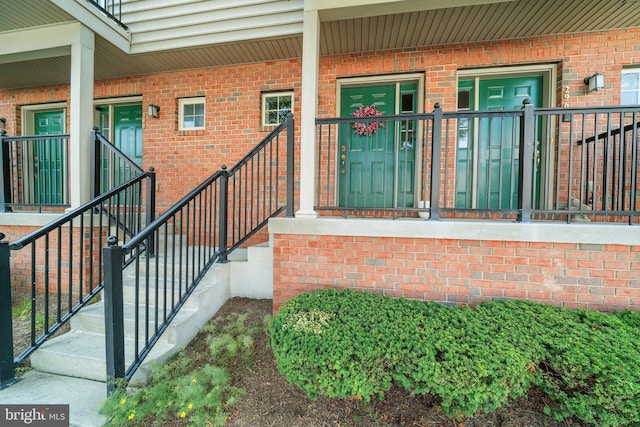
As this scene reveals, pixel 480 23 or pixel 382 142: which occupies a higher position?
pixel 480 23

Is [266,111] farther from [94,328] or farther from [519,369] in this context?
→ [519,369]

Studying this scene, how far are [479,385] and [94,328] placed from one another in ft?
10.8

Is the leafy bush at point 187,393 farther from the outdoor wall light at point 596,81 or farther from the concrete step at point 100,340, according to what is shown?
the outdoor wall light at point 596,81

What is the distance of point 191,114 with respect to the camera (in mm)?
5125

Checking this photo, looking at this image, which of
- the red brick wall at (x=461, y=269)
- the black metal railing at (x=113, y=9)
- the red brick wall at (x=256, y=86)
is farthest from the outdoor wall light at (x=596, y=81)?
the black metal railing at (x=113, y=9)

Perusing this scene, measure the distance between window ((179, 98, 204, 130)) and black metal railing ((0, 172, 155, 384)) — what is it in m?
1.81

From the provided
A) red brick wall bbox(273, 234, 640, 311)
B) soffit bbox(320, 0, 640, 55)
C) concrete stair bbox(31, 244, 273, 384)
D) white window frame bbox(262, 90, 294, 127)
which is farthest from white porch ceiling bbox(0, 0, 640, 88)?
concrete stair bbox(31, 244, 273, 384)

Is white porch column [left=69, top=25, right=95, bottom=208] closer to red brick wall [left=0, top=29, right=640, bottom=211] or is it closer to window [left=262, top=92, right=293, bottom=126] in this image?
red brick wall [left=0, top=29, right=640, bottom=211]

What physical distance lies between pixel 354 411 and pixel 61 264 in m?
3.50

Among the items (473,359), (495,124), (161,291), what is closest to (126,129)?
(161,291)

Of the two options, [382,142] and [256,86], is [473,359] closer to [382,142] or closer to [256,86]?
[382,142]

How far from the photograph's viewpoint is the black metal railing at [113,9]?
402 centimetres

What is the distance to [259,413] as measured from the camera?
2053 mm

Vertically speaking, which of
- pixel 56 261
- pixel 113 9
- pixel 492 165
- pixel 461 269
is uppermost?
pixel 113 9
